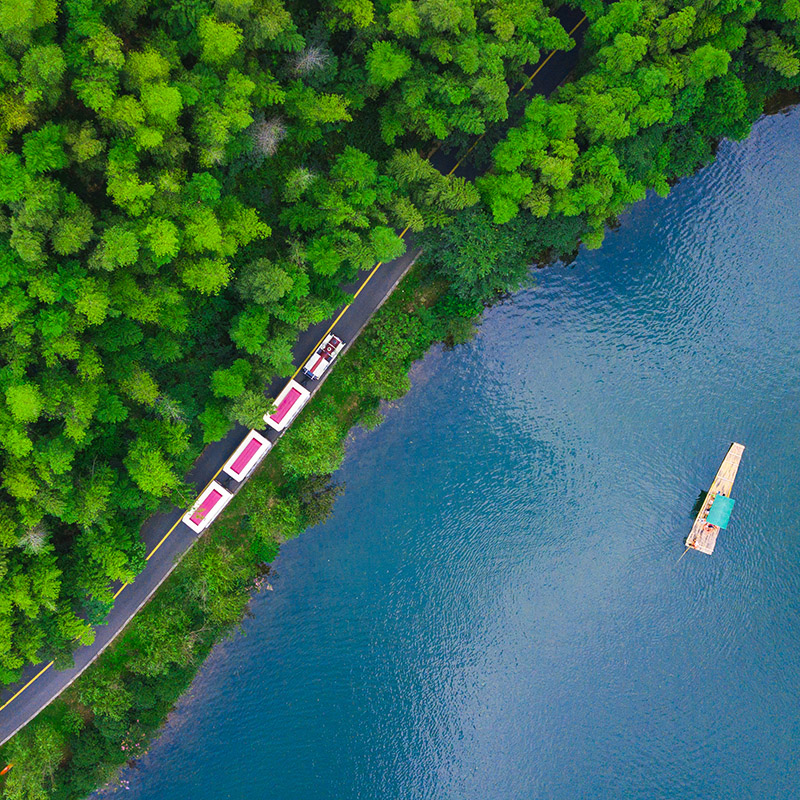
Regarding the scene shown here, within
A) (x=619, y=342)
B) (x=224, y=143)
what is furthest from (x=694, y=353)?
(x=224, y=143)

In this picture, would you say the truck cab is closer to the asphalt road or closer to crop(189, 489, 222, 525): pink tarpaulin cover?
the asphalt road

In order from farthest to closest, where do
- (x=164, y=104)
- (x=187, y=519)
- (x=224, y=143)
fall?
(x=187, y=519) < (x=224, y=143) < (x=164, y=104)

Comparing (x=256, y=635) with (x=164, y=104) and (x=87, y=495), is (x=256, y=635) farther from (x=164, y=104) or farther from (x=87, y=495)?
(x=164, y=104)

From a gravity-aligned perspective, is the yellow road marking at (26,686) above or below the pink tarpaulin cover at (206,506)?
below

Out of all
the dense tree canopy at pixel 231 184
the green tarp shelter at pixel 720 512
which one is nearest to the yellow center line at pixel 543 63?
the dense tree canopy at pixel 231 184

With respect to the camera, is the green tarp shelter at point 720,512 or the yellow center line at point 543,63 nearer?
the yellow center line at point 543,63

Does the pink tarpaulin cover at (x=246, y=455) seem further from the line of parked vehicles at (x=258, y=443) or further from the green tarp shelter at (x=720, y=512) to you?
the green tarp shelter at (x=720, y=512)
